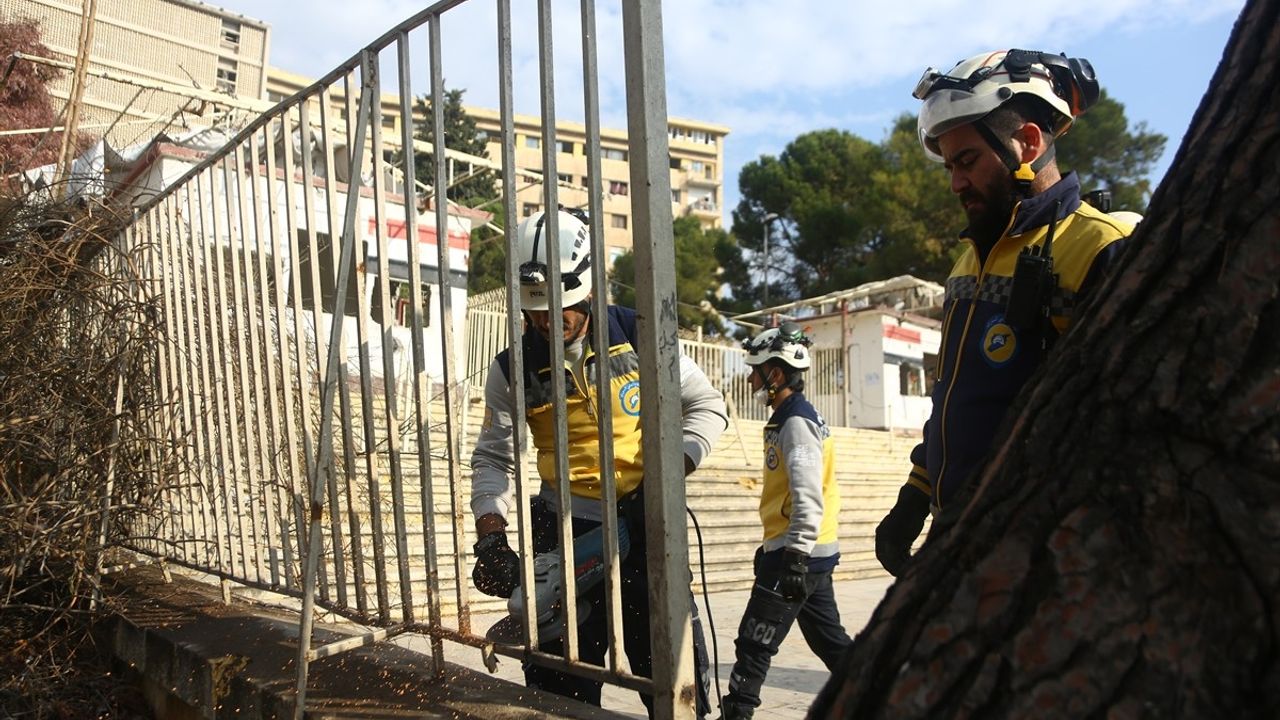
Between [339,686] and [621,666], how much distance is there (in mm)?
1063

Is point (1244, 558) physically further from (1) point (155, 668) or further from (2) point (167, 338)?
(2) point (167, 338)

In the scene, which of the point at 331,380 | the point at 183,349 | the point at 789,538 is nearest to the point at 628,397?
the point at 331,380

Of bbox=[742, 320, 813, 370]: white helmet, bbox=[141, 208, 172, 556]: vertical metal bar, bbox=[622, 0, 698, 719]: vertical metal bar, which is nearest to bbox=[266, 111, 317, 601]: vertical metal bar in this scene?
bbox=[141, 208, 172, 556]: vertical metal bar

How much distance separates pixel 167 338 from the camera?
470cm

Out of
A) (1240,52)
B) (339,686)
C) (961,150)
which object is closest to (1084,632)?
(1240,52)

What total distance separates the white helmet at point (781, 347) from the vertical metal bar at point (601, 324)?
305 centimetres

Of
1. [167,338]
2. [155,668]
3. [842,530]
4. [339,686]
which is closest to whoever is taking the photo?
[339,686]

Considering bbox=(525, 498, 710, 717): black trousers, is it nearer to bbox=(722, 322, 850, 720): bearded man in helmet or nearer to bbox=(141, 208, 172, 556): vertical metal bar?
bbox=(722, 322, 850, 720): bearded man in helmet

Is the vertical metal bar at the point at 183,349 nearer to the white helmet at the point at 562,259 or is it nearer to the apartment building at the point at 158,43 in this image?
the white helmet at the point at 562,259

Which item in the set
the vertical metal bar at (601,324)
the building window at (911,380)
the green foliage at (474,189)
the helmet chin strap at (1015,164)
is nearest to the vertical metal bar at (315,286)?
the vertical metal bar at (601,324)

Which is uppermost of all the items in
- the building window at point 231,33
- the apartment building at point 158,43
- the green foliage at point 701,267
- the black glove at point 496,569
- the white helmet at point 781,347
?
the building window at point 231,33

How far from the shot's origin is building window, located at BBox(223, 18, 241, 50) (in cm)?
4522

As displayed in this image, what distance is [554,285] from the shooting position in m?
2.43

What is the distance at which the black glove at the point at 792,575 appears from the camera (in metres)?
4.58
